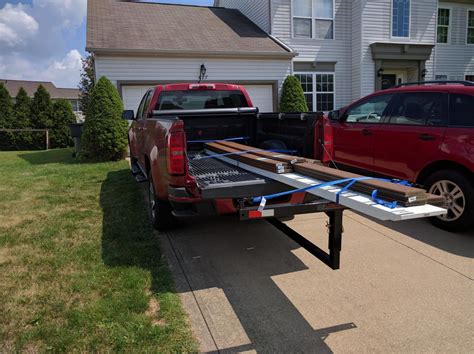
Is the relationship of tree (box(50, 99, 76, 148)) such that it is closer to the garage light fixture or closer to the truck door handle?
the garage light fixture

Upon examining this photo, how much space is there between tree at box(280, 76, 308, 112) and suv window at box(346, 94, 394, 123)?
7204 mm

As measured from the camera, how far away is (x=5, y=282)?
12.0 ft

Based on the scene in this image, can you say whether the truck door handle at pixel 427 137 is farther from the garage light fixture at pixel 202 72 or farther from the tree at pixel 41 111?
the tree at pixel 41 111

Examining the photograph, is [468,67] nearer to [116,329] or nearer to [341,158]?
[341,158]

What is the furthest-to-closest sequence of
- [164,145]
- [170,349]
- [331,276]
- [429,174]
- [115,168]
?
[115,168] → [429,174] → [164,145] → [331,276] → [170,349]

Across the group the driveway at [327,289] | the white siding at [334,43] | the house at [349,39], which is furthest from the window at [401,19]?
the driveway at [327,289]

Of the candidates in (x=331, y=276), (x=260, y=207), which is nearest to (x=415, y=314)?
(x=331, y=276)

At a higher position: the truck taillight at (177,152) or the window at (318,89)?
the window at (318,89)

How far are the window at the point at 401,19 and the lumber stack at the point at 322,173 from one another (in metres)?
13.9

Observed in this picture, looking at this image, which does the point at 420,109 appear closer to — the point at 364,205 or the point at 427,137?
the point at 427,137

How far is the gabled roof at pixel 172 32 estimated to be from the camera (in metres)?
12.6

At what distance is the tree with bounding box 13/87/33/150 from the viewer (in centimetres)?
1842

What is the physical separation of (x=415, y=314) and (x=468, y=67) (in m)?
18.9

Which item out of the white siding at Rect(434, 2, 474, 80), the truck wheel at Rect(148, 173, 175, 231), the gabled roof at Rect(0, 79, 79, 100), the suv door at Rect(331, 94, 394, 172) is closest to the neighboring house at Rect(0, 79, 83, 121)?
the gabled roof at Rect(0, 79, 79, 100)
